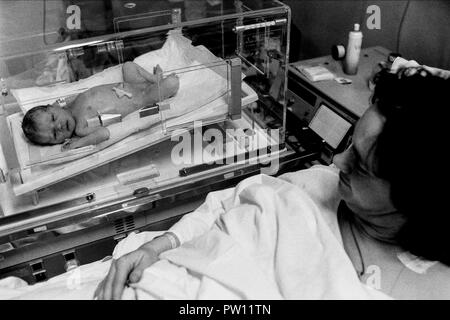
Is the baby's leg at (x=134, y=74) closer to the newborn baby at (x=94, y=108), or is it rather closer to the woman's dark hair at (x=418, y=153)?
the newborn baby at (x=94, y=108)

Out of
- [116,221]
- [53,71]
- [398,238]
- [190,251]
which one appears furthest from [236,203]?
[53,71]

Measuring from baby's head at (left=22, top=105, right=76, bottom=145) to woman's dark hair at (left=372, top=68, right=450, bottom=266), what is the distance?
1226mm

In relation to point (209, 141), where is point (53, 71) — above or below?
above

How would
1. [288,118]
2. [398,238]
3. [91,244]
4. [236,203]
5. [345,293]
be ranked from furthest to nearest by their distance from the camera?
[288,118], [91,244], [236,203], [398,238], [345,293]

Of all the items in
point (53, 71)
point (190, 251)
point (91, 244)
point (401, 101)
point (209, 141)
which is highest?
point (401, 101)

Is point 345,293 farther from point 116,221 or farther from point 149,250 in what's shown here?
point 116,221

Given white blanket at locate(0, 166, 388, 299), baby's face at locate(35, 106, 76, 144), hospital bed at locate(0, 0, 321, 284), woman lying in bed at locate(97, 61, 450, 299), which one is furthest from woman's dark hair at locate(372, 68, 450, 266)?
baby's face at locate(35, 106, 76, 144)

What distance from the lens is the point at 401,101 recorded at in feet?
3.25

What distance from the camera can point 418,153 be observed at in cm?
94

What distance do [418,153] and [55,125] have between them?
134 centimetres

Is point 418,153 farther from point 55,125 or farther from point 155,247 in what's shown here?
point 55,125

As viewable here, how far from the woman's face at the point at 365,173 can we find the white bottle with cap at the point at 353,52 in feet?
3.52
